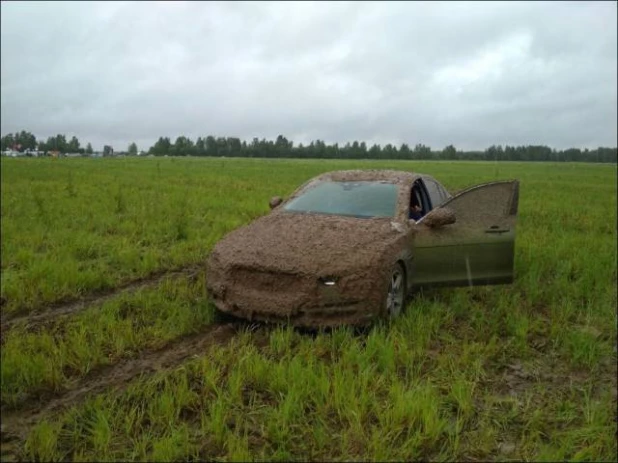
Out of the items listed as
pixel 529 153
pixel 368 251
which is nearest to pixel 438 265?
pixel 368 251

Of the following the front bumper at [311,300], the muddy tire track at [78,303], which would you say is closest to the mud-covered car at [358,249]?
the front bumper at [311,300]

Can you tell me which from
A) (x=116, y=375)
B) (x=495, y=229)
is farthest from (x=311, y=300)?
(x=495, y=229)

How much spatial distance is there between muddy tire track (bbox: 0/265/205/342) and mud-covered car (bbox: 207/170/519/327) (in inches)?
57.7

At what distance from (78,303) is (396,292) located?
3.27 metres

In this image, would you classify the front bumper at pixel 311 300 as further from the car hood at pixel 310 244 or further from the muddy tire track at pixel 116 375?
the muddy tire track at pixel 116 375

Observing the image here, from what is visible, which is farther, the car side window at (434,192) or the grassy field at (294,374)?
the car side window at (434,192)

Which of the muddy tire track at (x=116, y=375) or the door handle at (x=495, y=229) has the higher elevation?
the door handle at (x=495, y=229)

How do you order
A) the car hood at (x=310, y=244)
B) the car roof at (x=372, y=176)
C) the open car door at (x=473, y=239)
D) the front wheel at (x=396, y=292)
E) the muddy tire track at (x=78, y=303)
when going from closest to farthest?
1. the car hood at (x=310, y=244)
2. the front wheel at (x=396, y=292)
3. the muddy tire track at (x=78, y=303)
4. the open car door at (x=473, y=239)
5. the car roof at (x=372, y=176)

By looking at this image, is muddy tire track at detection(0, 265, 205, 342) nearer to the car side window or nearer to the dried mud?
the dried mud

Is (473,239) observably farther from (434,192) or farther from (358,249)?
(358,249)

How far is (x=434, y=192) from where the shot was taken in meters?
6.40

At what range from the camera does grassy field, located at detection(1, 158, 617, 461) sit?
2.84 m

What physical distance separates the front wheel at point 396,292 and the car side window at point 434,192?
167 centimetres

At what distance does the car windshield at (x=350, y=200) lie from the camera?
17.6ft
